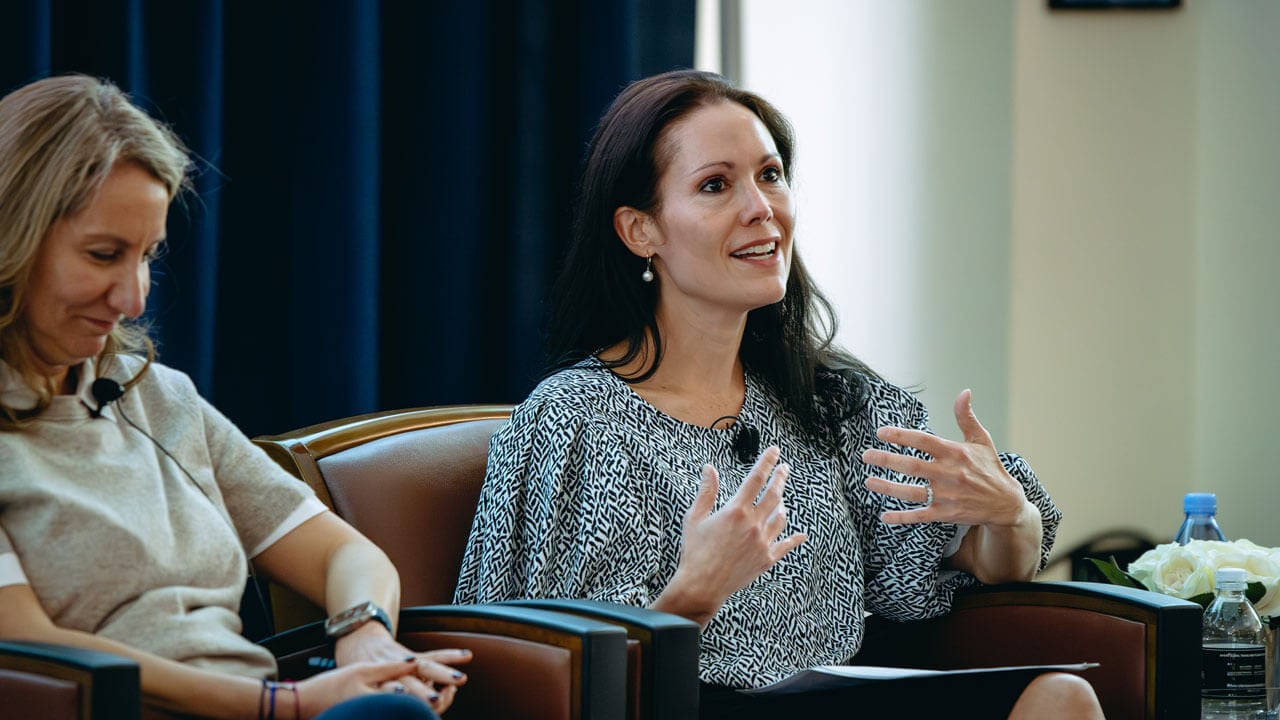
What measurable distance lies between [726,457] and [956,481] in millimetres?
320

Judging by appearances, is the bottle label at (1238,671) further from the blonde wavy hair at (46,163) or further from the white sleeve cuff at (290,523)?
the blonde wavy hair at (46,163)

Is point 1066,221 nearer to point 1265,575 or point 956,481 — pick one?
point 1265,575

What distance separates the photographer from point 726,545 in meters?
1.63

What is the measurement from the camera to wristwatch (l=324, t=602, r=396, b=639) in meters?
1.49

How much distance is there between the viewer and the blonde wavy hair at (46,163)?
134 centimetres

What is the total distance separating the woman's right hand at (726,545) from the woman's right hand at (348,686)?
0.36 meters

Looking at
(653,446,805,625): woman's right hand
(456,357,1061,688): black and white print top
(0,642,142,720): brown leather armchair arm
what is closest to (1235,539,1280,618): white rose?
(456,357,1061,688): black and white print top

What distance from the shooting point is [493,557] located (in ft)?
5.86

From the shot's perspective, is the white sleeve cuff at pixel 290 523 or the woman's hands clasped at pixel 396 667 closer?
the woman's hands clasped at pixel 396 667

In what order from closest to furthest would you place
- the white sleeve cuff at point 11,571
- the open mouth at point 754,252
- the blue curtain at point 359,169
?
the white sleeve cuff at point 11,571 < the open mouth at point 754,252 < the blue curtain at point 359,169

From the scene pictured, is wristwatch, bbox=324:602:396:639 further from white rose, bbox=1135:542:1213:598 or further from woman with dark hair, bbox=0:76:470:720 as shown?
white rose, bbox=1135:542:1213:598

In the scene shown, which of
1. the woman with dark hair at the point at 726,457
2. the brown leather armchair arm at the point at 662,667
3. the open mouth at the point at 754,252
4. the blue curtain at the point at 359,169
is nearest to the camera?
the brown leather armchair arm at the point at 662,667

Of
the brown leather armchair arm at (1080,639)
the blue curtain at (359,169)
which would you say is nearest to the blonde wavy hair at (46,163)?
the blue curtain at (359,169)

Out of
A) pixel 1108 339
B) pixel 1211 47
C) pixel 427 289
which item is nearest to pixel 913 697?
pixel 427 289
